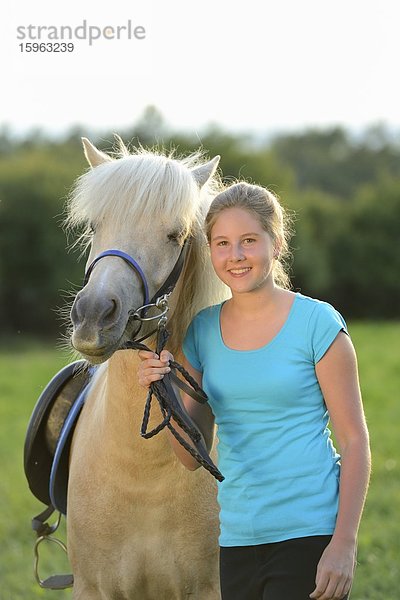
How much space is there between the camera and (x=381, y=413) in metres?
12.6

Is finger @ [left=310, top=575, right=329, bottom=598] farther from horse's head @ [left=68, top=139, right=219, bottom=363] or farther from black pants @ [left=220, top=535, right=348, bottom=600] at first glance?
horse's head @ [left=68, top=139, right=219, bottom=363]

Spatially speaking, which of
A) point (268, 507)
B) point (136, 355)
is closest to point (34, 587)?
point (136, 355)

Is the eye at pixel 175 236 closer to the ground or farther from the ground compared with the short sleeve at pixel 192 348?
farther from the ground

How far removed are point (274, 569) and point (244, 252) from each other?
0.88 meters

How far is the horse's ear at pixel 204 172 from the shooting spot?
10.6 ft

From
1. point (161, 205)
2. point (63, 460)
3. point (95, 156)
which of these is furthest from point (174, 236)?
point (63, 460)

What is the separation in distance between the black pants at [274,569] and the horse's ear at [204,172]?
1.24m

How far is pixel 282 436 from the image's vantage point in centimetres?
263

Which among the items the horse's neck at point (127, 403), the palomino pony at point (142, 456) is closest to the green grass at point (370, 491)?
the palomino pony at point (142, 456)

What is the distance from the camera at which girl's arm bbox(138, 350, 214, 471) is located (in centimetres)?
276

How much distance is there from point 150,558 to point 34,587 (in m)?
2.88

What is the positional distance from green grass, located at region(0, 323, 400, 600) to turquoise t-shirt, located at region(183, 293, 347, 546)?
9.33 feet

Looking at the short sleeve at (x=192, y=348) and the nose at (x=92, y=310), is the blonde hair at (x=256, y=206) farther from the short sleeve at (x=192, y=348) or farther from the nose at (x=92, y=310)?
the nose at (x=92, y=310)

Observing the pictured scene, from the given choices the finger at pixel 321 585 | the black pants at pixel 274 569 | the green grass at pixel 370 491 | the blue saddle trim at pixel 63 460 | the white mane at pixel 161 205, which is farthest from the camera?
the green grass at pixel 370 491
